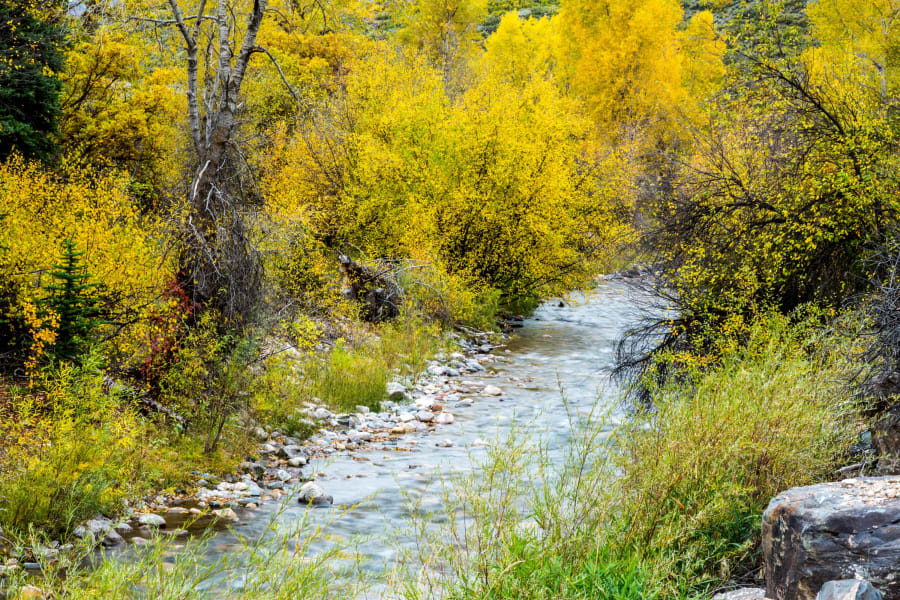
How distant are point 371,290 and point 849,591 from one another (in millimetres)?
12260

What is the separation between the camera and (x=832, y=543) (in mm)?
3969

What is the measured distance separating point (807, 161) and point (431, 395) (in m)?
6.54

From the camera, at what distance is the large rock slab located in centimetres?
387

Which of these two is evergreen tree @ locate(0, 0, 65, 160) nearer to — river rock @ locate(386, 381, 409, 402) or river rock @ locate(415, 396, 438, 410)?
river rock @ locate(386, 381, 409, 402)

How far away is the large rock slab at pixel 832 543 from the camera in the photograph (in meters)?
3.87

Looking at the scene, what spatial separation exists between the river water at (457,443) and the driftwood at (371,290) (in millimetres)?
2357

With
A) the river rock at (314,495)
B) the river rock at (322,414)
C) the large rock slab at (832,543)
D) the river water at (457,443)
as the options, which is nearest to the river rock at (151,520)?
the river water at (457,443)

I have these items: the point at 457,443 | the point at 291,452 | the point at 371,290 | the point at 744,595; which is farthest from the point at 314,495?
the point at 371,290

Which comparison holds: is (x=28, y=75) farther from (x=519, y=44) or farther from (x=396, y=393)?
(x=519, y=44)

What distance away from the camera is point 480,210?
17047mm

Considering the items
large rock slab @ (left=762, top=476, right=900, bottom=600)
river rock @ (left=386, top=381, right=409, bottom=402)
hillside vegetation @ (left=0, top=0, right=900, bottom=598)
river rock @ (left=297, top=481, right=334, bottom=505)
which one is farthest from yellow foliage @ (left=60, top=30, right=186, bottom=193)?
large rock slab @ (left=762, top=476, right=900, bottom=600)

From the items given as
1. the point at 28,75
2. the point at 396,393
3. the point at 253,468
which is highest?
the point at 28,75

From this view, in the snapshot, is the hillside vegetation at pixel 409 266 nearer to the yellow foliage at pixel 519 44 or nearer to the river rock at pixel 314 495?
the river rock at pixel 314 495

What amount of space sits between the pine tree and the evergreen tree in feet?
21.3
